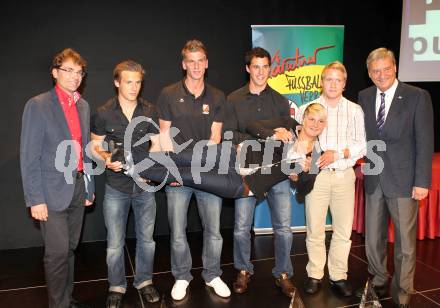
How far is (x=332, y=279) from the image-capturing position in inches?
117

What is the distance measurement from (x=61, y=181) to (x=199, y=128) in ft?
3.10

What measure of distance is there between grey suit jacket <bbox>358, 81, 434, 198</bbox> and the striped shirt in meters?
0.12

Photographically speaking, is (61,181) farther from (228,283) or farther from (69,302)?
(228,283)

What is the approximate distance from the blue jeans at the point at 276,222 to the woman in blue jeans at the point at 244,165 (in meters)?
0.11

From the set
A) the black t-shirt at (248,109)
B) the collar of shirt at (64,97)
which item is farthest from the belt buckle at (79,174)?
the black t-shirt at (248,109)

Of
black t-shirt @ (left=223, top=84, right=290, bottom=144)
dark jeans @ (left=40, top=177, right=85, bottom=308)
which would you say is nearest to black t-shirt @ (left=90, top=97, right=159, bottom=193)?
dark jeans @ (left=40, top=177, right=85, bottom=308)

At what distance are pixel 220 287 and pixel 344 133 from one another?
4.68 ft

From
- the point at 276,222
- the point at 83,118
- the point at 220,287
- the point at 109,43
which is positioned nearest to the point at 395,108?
the point at 276,222

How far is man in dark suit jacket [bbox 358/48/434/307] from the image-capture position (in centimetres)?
257

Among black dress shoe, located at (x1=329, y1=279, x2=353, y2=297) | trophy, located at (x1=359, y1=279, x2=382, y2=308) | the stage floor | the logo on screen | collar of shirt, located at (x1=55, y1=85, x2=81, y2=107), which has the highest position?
the logo on screen

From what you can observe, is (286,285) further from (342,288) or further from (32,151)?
(32,151)

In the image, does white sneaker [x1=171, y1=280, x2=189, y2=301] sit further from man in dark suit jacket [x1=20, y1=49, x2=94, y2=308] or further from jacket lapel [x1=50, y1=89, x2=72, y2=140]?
jacket lapel [x1=50, y1=89, x2=72, y2=140]

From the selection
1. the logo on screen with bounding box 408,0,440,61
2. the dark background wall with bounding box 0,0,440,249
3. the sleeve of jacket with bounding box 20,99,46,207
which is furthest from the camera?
the logo on screen with bounding box 408,0,440,61

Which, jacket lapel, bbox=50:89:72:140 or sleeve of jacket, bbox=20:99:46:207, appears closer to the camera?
sleeve of jacket, bbox=20:99:46:207
